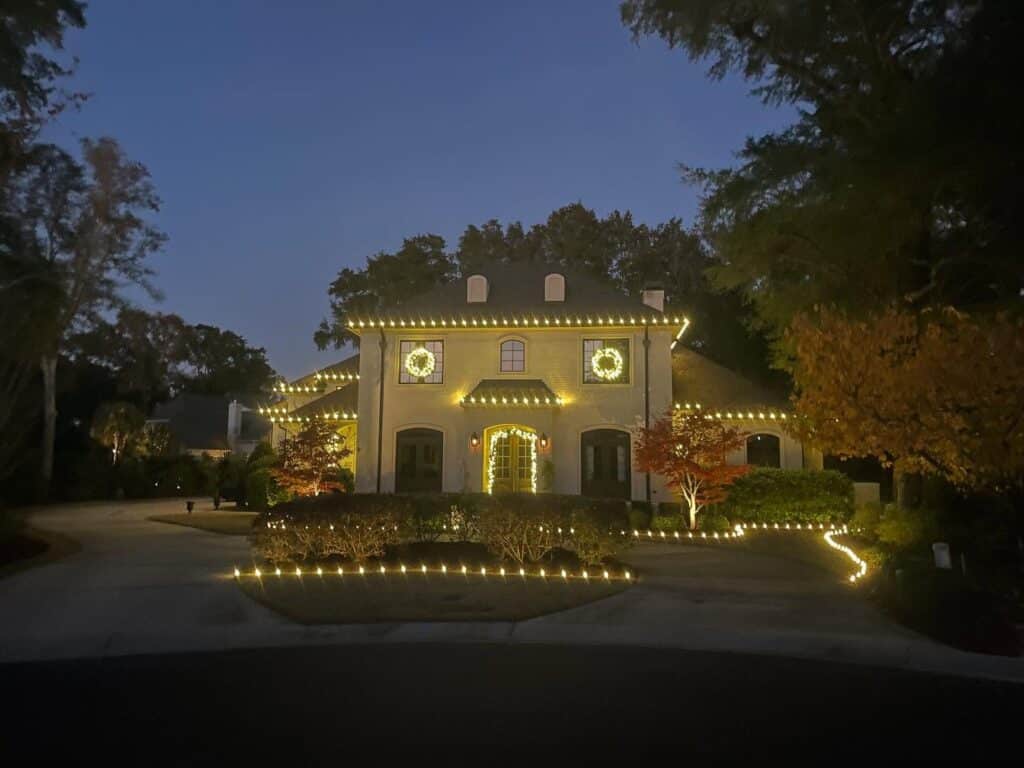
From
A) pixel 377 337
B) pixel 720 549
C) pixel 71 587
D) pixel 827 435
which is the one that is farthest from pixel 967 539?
pixel 377 337

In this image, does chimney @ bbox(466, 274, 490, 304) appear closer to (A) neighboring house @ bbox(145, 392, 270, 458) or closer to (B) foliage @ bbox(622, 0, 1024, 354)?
(B) foliage @ bbox(622, 0, 1024, 354)

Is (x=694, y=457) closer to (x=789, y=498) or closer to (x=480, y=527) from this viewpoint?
(x=789, y=498)

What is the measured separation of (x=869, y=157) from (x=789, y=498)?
9350mm

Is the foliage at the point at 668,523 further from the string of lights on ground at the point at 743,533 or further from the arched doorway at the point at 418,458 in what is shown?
the arched doorway at the point at 418,458

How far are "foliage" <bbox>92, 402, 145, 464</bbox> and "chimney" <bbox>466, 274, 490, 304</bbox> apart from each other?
62.0 feet

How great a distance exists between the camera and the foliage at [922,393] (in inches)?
397

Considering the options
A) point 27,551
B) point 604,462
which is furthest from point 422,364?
point 27,551

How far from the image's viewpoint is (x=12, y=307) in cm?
1559

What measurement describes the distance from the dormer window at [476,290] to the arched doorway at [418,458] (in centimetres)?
425

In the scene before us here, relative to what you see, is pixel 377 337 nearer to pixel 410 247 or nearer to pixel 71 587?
pixel 71 587

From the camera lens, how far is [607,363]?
2289cm

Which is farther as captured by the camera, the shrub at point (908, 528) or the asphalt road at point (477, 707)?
the shrub at point (908, 528)

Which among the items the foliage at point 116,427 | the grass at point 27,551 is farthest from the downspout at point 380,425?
the foliage at point 116,427

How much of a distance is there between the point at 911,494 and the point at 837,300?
13.7ft
